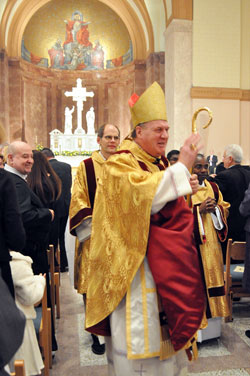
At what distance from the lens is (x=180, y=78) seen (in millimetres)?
11148

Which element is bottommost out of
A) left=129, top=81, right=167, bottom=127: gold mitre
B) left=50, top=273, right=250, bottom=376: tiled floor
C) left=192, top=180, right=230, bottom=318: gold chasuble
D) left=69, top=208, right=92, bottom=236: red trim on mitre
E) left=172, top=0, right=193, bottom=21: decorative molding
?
left=50, top=273, right=250, bottom=376: tiled floor

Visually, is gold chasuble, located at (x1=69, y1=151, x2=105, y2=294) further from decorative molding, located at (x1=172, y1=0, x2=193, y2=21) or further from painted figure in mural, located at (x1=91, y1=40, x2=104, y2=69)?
painted figure in mural, located at (x1=91, y1=40, x2=104, y2=69)

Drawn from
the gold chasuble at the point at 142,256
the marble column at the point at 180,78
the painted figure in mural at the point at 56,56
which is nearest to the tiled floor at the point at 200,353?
the gold chasuble at the point at 142,256

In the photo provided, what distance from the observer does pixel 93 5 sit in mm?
17688

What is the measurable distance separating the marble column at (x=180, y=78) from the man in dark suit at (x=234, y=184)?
6785 millimetres

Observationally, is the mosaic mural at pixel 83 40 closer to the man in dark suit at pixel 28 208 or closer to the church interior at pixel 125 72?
the church interior at pixel 125 72

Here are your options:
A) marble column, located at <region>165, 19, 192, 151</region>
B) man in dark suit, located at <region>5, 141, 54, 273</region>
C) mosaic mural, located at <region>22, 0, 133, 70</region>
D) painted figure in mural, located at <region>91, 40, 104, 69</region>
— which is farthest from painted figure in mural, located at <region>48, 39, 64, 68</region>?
man in dark suit, located at <region>5, 141, 54, 273</region>

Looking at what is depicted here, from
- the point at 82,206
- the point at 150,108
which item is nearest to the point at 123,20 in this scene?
the point at 82,206

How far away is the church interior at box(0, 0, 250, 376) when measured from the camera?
145 inches

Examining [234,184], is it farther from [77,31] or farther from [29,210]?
[77,31]

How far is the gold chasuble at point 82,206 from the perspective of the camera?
10.1 feet

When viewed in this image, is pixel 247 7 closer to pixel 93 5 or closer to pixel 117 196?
pixel 93 5

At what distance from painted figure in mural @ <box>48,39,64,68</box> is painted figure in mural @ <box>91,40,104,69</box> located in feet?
4.67

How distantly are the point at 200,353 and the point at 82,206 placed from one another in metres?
1.61
